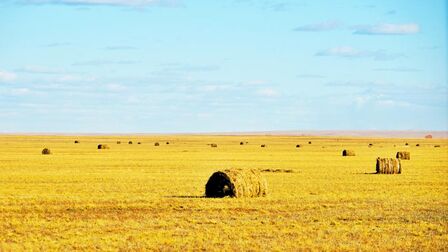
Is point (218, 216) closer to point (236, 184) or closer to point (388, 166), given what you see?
point (236, 184)

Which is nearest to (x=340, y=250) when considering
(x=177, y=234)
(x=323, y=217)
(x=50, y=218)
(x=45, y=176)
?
(x=177, y=234)

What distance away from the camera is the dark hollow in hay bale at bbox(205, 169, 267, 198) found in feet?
90.6

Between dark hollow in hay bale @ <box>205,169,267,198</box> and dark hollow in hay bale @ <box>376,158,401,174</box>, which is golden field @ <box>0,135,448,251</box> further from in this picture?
dark hollow in hay bale @ <box>376,158,401,174</box>

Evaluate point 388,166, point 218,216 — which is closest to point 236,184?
point 218,216

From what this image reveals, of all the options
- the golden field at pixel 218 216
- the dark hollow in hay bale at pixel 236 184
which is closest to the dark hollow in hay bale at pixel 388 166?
the golden field at pixel 218 216

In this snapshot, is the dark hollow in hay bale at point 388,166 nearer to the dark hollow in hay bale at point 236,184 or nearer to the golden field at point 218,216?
the golden field at point 218,216

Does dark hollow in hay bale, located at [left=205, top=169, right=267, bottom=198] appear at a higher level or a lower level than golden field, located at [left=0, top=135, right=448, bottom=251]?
higher

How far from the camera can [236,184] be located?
90.5 feet

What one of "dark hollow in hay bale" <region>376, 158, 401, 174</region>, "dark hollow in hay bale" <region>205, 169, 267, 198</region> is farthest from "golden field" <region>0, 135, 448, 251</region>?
"dark hollow in hay bale" <region>376, 158, 401, 174</region>

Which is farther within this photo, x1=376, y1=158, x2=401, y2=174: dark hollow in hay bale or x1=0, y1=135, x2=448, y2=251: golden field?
x1=376, y1=158, x2=401, y2=174: dark hollow in hay bale

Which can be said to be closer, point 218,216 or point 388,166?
point 218,216

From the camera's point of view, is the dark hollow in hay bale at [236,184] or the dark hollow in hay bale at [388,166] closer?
the dark hollow in hay bale at [236,184]

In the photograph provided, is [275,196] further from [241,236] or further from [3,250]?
A: [3,250]

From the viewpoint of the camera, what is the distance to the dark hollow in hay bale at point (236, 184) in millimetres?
27625
